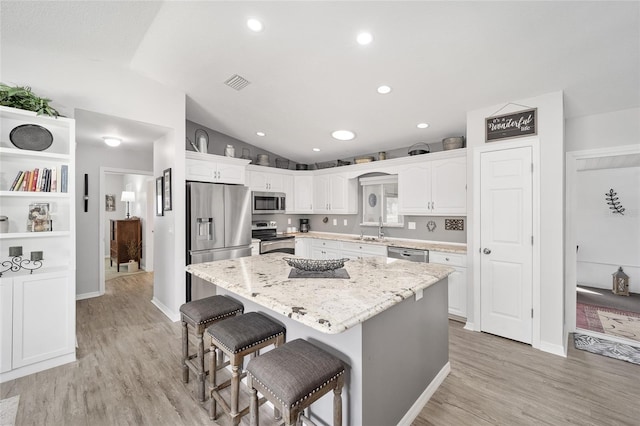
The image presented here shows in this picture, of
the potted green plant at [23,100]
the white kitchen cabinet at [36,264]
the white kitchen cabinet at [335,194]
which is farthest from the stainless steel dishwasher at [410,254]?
the potted green plant at [23,100]

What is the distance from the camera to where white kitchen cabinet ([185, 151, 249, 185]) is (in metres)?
3.86

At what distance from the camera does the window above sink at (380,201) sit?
15.3 feet

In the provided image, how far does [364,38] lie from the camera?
2.21 meters

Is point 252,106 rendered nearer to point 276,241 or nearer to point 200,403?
point 276,241

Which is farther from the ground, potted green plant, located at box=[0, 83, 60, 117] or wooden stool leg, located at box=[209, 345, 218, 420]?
potted green plant, located at box=[0, 83, 60, 117]

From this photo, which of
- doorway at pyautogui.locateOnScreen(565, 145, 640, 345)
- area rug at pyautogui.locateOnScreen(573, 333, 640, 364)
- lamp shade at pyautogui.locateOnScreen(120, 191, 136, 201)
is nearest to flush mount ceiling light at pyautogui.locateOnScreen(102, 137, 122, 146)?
lamp shade at pyautogui.locateOnScreen(120, 191, 136, 201)

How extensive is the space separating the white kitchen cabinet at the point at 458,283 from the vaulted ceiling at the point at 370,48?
1714 mm

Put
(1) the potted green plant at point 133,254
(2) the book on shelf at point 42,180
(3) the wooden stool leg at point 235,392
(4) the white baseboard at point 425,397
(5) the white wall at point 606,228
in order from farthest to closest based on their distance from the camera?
(1) the potted green plant at point 133,254, (5) the white wall at point 606,228, (2) the book on shelf at point 42,180, (4) the white baseboard at point 425,397, (3) the wooden stool leg at point 235,392

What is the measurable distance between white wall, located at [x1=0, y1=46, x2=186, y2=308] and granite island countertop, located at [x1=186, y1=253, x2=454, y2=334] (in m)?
1.83

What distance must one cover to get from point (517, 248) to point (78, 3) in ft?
14.9

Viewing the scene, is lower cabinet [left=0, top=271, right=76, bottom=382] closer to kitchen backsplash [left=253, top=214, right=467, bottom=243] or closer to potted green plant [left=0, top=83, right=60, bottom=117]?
potted green plant [left=0, top=83, right=60, bottom=117]

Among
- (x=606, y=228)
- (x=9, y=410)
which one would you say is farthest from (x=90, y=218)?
(x=606, y=228)

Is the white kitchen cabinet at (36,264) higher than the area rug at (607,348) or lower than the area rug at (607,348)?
A: higher

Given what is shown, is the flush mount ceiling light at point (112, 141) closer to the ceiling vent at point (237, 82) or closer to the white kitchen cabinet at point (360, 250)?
the ceiling vent at point (237, 82)
